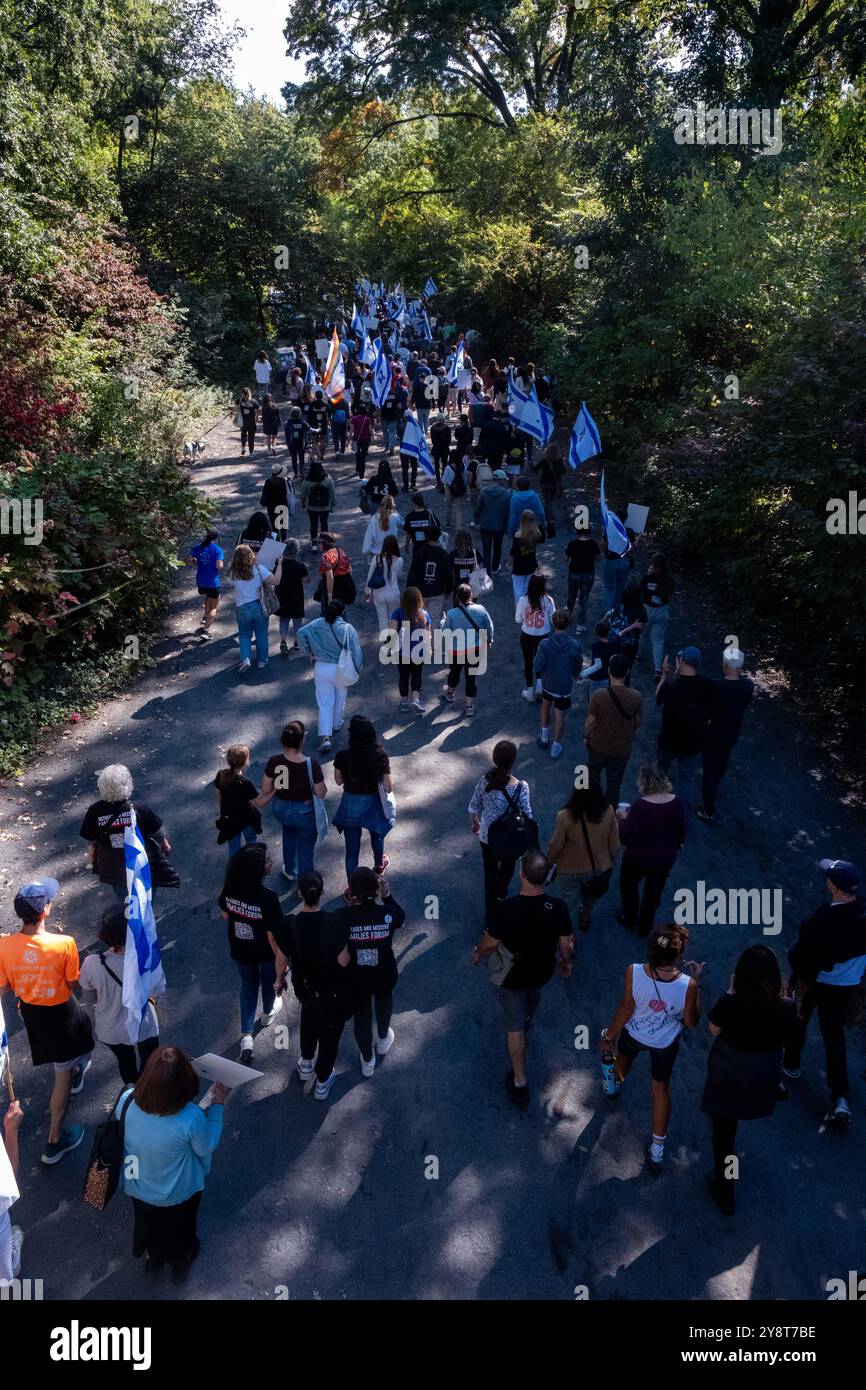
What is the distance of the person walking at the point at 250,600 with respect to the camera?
33.0 feet

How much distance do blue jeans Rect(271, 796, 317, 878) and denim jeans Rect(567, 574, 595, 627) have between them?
522 centimetres

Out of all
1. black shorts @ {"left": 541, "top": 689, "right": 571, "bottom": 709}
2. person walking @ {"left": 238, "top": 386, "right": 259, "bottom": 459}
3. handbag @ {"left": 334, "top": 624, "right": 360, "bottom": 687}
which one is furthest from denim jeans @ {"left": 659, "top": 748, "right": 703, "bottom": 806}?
person walking @ {"left": 238, "top": 386, "right": 259, "bottom": 459}

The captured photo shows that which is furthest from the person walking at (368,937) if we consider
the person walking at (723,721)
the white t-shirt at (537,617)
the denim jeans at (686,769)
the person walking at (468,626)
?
the white t-shirt at (537,617)

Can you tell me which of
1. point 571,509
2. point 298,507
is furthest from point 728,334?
point 298,507

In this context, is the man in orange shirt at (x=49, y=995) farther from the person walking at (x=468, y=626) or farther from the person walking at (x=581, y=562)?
the person walking at (x=581, y=562)

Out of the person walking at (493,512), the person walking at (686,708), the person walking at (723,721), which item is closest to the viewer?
the person walking at (686,708)

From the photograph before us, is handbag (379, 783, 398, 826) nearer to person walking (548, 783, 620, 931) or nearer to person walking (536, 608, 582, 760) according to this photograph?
person walking (548, 783, 620, 931)

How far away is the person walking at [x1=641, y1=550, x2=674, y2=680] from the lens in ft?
31.7

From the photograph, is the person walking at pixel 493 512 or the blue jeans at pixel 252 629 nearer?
the blue jeans at pixel 252 629

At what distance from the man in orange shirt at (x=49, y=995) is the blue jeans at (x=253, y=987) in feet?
3.23

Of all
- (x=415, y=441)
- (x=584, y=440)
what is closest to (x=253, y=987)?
(x=584, y=440)

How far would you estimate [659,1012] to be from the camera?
16.8 ft

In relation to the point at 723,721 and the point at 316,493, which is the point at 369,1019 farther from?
the point at 316,493
